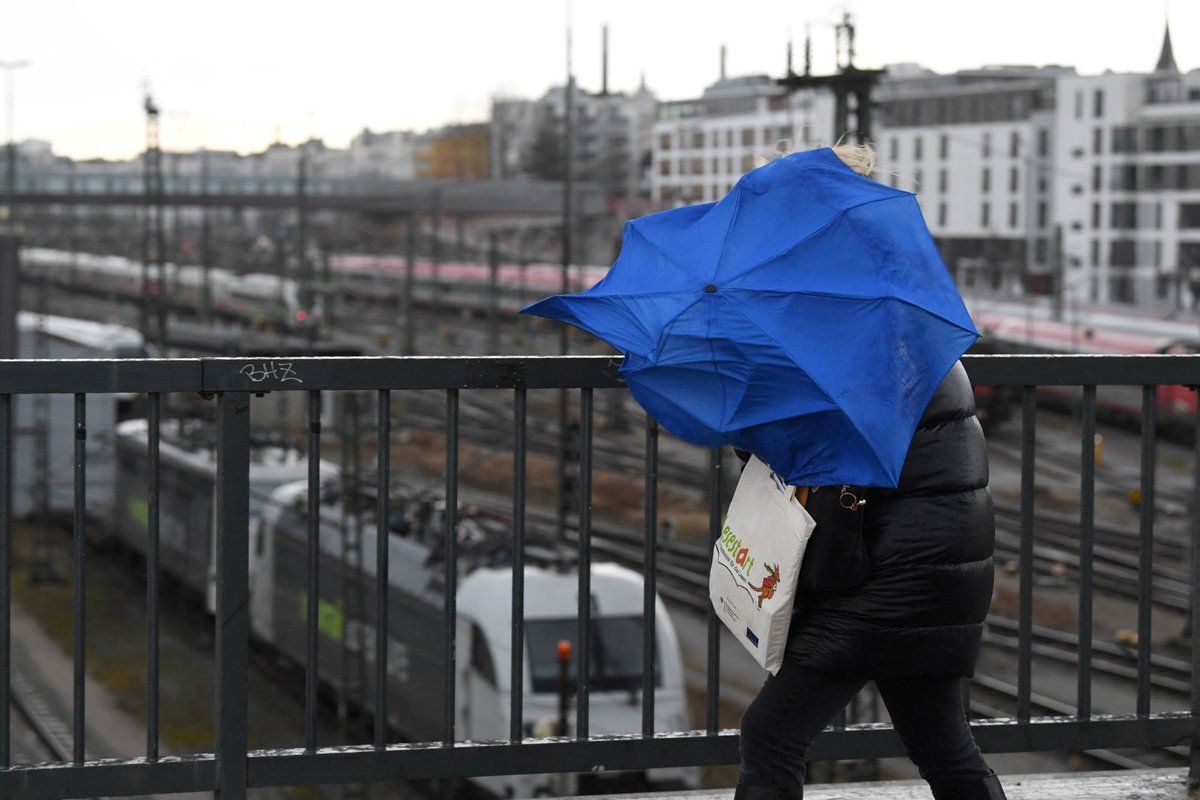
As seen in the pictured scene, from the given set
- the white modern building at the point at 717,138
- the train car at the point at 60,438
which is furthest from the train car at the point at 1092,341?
the train car at the point at 60,438

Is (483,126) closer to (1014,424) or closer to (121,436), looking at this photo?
(1014,424)

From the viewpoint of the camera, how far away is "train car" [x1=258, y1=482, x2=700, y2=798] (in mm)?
18875

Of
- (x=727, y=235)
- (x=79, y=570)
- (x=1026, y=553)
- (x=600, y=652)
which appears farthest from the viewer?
(x=600, y=652)

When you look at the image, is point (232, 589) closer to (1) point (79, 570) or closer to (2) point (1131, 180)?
(1) point (79, 570)

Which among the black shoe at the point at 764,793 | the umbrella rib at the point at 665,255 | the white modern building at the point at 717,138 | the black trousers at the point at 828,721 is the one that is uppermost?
the white modern building at the point at 717,138

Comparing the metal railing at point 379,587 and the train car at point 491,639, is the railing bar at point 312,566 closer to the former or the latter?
the metal railing at point 379,587

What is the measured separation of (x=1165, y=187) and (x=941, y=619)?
51366 mm

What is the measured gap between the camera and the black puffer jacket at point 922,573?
279cm

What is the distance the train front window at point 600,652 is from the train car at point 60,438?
14306 mm

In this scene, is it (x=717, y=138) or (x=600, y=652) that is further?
(x=717, y=138)

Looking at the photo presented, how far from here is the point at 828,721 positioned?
301cm

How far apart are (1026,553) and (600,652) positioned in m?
15.5

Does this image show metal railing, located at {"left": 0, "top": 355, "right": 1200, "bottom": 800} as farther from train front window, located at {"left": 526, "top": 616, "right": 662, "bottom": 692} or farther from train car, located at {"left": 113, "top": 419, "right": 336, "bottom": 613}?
train car, located at {"left": 113, "top": 419, "right": 336, "bottom": 613}

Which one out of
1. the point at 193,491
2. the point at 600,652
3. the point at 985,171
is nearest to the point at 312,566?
the point at 600,652
